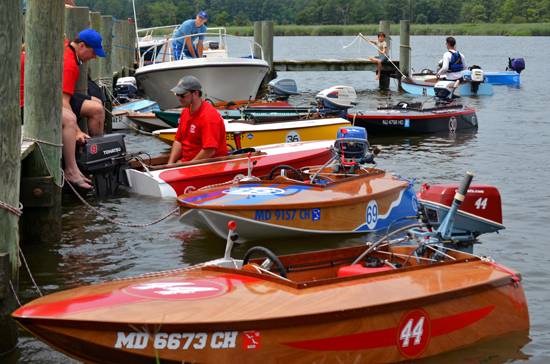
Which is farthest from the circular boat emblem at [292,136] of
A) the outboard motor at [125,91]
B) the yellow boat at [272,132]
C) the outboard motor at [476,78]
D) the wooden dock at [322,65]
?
the wooden dock at [322,65]

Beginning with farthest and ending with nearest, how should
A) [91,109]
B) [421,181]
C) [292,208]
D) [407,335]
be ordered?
1. [421,181]
2. [91,109]
3. [292,208]
4. [407,335]

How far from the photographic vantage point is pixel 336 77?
39.5 metres

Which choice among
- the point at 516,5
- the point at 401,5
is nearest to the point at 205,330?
the point at 401,5

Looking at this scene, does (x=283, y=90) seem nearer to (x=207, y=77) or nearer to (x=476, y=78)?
(x=207, y=77)

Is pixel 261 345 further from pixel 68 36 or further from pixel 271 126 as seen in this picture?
pixel 271 126

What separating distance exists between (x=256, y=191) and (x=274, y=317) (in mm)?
4167

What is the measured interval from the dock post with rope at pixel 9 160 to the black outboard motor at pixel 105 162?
4.98 metres

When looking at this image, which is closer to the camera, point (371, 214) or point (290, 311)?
point (290, 311)

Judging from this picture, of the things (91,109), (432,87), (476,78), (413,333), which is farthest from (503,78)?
(413,333)

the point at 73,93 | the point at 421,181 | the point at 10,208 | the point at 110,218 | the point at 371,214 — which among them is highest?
the point at 73,93

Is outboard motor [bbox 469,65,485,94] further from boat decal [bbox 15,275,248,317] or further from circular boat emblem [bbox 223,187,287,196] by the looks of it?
boat decal [bbox 15,275,248,317]

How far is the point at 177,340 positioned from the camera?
592 centimetres

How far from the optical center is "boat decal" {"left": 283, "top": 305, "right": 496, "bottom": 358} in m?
6.26

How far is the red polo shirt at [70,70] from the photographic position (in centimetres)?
1189
